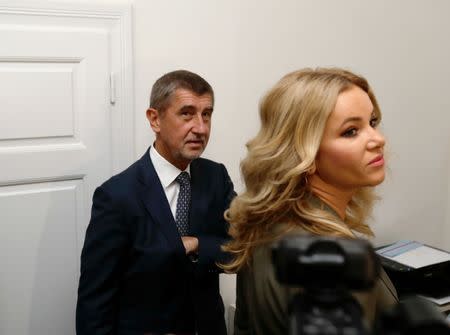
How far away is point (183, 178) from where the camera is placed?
1.71 meters

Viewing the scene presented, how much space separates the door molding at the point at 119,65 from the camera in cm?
189

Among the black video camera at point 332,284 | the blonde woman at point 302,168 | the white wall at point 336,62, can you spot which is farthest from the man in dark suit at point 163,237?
the black video camera at point 332,284

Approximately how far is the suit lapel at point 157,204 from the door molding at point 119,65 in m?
0.39

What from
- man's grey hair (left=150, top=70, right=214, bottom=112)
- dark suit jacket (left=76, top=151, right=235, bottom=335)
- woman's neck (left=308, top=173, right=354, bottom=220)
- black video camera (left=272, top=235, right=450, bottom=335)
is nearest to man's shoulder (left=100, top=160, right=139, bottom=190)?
dark suit jacket (left=76, top=151, right=235, bottom=335)

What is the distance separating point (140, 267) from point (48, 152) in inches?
24.6

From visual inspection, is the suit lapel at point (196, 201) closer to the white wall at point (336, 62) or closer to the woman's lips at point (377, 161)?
the white wall at point (336, 62)

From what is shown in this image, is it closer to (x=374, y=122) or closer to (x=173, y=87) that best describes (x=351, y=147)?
(x=374, y=122)

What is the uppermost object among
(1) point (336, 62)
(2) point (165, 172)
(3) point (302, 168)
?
(1) point (336, 62)

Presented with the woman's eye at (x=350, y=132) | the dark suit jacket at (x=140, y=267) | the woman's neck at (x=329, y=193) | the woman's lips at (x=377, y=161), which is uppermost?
the woman's eye at (x=350, y=132)

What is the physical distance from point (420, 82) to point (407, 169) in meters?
0.45

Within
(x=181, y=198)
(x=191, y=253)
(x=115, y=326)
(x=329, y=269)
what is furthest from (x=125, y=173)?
(x=329, y=269)

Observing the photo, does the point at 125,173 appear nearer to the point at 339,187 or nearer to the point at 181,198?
the point at 181,198

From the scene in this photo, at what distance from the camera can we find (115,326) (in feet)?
5.22

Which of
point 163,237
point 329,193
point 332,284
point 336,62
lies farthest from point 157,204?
point 336,62
